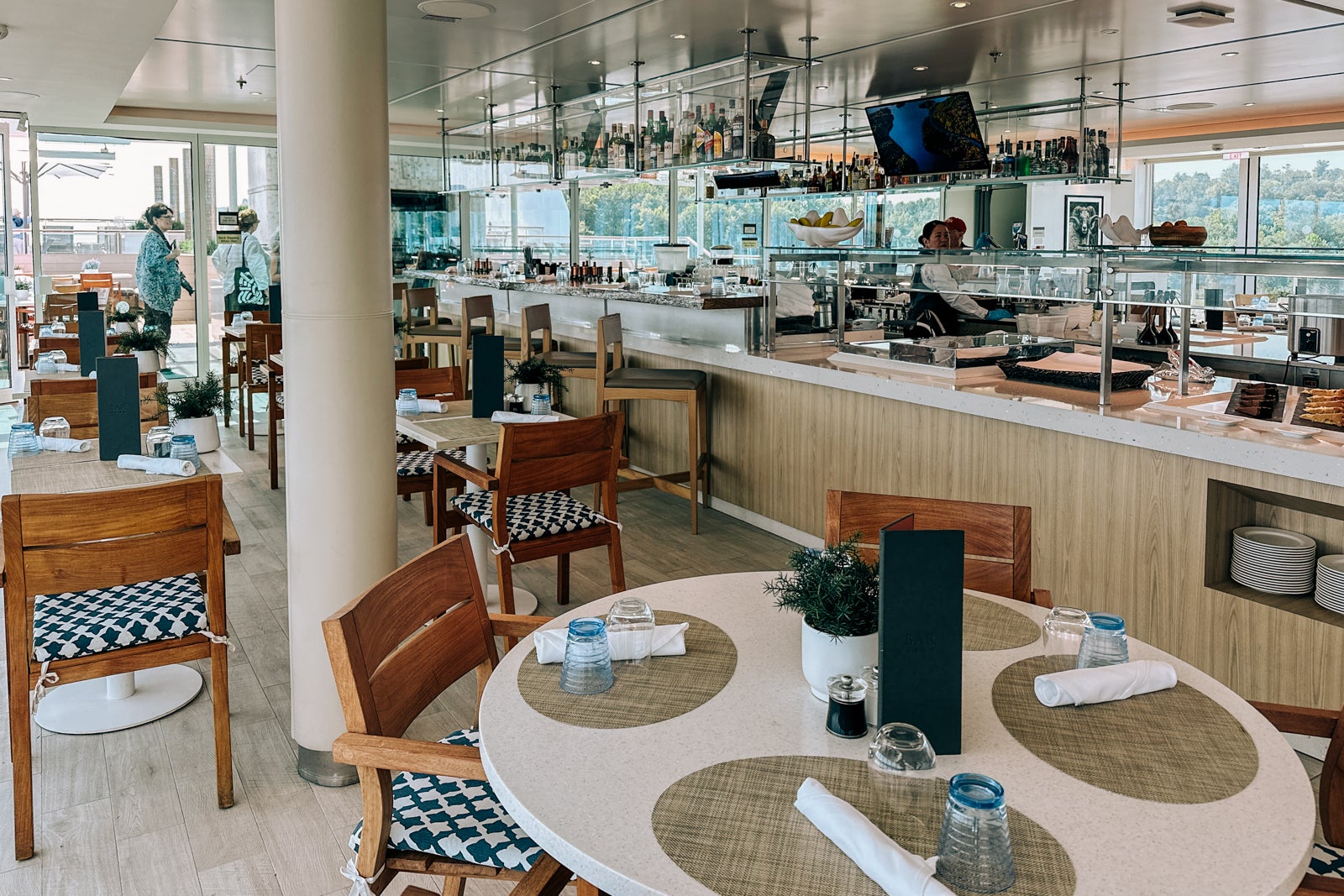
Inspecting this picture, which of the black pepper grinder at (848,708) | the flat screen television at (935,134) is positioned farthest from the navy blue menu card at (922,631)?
the flat screen television at (935,134)

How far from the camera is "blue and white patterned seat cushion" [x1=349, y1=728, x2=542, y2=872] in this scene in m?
1.76

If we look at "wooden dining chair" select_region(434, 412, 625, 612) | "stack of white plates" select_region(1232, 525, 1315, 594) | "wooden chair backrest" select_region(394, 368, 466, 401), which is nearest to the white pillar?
"wooden dining chair" select_region(434, 412, 625, 612)

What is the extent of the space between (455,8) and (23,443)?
11.4 ft

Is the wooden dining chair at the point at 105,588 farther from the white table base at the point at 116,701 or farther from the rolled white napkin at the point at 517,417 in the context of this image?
the rolled white napkin at the point at 517,417

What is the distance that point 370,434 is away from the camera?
2889 mm

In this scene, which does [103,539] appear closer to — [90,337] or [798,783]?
[798,783]

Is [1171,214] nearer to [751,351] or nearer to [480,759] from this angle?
[751,351]

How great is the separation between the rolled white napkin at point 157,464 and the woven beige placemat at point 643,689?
2022 millimetres

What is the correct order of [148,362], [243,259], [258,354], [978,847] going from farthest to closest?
[243,259] < [258,354] < [148,362] < [978,847]

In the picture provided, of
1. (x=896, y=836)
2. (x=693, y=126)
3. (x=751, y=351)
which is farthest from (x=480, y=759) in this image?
(x=693, y=126)

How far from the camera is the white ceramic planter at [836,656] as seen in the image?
1.68 meters

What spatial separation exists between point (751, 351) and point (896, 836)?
4275 mm

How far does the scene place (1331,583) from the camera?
10.1ft

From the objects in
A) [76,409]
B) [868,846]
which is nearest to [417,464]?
[76,409]
